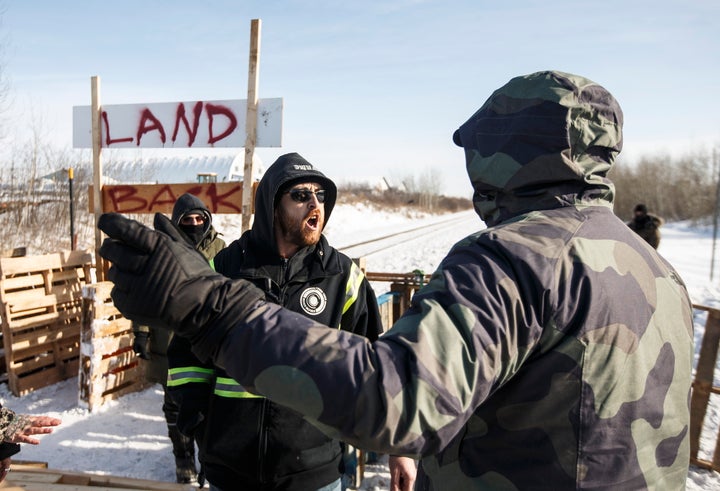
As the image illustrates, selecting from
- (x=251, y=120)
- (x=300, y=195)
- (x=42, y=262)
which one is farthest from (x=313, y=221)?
(x=42, y=262)

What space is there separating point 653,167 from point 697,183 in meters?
7.16

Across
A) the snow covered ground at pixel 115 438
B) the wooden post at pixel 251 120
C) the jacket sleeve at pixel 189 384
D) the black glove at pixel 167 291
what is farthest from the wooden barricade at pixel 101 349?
the black glove at pixel 167 291

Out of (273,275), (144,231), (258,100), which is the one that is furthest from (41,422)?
(258,100)

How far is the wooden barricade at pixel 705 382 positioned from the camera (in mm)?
4012

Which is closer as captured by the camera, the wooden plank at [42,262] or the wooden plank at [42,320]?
the wooden plank at [42,262]

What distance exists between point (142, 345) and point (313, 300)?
255cm

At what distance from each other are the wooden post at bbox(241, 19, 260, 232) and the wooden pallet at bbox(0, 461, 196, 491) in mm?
2227

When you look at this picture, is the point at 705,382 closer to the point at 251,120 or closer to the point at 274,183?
the point at 274,183

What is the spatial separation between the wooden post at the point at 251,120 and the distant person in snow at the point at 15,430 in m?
2.48

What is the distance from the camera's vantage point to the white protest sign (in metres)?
4.61

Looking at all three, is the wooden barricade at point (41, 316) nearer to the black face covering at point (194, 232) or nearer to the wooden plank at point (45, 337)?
the wooden plank at point (45, 337)

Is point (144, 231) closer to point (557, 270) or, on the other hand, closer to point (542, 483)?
point (557, 270)

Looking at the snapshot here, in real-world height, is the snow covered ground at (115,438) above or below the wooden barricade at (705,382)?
below

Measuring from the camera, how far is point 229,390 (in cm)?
229
